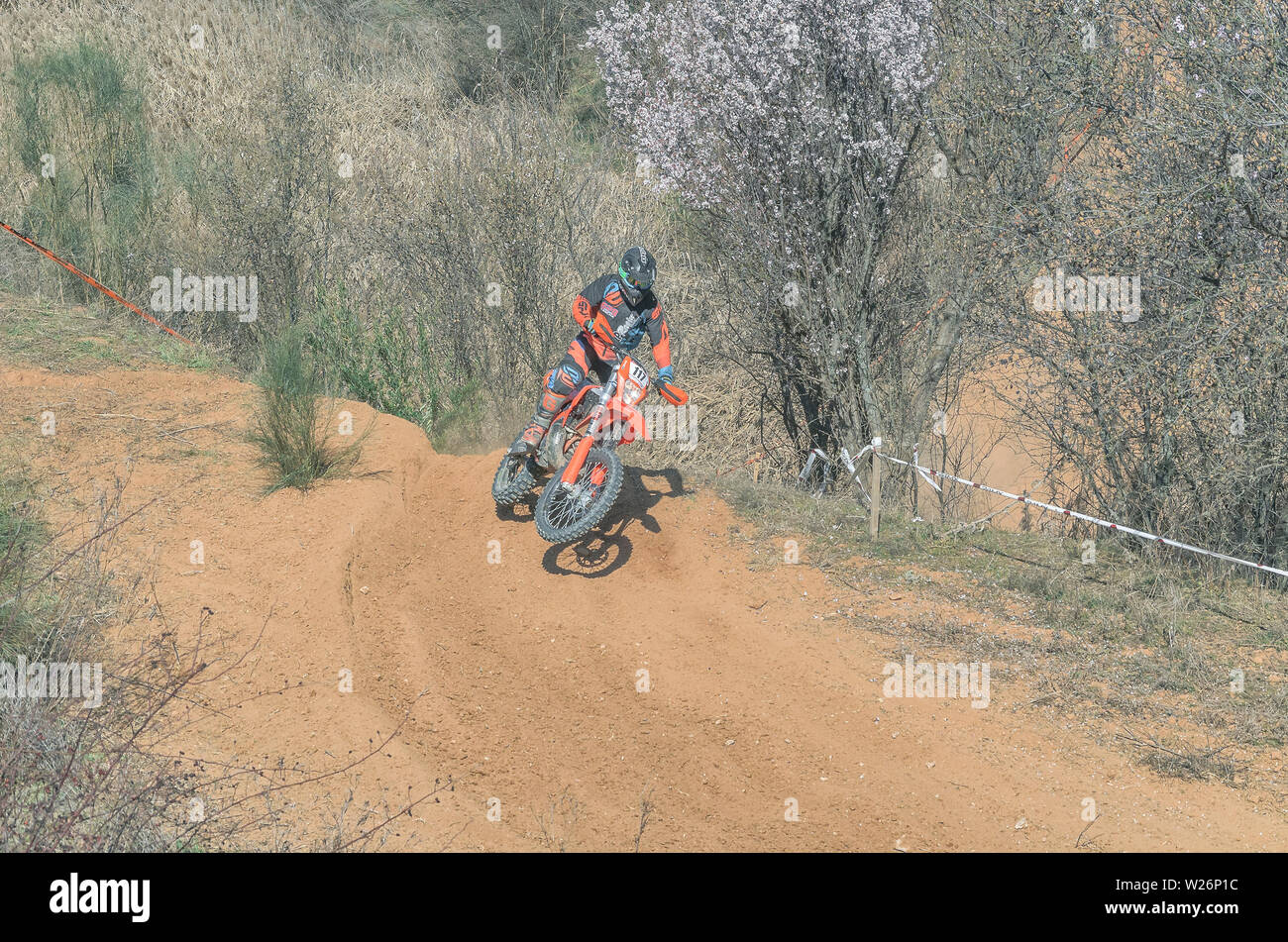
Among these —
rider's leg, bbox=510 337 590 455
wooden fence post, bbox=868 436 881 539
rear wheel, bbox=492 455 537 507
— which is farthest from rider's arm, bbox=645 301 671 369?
wooden fence post, bbox=868 436 881 539

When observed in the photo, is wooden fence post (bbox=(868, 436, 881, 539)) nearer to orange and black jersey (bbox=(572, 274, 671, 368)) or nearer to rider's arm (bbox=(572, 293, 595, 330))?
orange and black jersey (bbox=(572, 274, 671, 368))

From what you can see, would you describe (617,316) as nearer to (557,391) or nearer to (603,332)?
(603,332)

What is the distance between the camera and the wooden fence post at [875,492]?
878 cm

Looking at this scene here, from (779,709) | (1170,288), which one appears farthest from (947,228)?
(779,709)

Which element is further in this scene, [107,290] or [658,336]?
[107,290]

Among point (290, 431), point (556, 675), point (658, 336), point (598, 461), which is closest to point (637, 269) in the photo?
point (658, 336)

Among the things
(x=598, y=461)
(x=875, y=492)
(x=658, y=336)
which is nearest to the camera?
(x=598, y=461)

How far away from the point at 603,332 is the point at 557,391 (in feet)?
1.97

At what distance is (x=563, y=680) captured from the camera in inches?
286

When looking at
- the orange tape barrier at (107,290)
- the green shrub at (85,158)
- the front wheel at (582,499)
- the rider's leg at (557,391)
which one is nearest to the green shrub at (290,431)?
the rider's leg at (557,391)

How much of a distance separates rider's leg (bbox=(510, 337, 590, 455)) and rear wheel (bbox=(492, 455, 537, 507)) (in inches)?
5.8

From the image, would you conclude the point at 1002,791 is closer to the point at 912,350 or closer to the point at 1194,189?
the point at 1194,189

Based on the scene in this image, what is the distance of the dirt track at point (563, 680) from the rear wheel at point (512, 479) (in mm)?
235

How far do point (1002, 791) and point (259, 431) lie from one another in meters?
6.37
